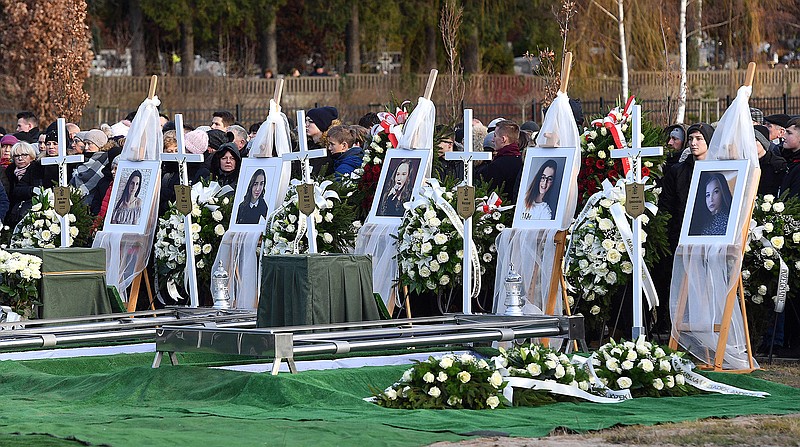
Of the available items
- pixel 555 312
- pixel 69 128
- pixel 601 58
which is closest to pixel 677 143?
pixel 555 312

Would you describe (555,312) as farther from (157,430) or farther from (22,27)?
(22,27)

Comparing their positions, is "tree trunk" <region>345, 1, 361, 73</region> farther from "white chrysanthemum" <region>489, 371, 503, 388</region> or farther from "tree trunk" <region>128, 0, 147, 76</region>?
"white chrysanthemum" <region>489, 371, 503, 388</region>

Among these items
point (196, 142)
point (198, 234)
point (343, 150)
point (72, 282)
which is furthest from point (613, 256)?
point (196, 142)

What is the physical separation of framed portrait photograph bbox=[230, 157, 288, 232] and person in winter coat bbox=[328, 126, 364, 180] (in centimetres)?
66

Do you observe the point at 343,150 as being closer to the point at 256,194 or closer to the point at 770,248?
the point at 256,194

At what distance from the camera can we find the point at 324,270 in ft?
34.4

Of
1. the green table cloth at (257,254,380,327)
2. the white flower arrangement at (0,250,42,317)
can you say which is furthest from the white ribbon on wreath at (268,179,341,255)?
the green table cloth at (257,254,380,327)

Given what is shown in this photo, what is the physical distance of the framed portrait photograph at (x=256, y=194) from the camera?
13766mm

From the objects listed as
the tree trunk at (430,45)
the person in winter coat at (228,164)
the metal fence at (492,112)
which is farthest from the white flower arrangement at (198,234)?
the tree trunk at (430,45)

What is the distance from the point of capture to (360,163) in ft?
46.4

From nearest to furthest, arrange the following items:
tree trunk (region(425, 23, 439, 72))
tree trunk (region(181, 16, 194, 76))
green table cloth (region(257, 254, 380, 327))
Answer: green table cloth (region(257, 254, 380, 327))
tree trunk (region(181, 16, 194, 76))
tree trunk (region(425, 23, 439, 72))

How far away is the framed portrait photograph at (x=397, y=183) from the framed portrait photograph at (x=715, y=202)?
266 cm

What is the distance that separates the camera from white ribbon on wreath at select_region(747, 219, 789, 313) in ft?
36.9

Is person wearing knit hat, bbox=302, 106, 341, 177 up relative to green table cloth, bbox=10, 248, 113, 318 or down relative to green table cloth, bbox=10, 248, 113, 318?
up
